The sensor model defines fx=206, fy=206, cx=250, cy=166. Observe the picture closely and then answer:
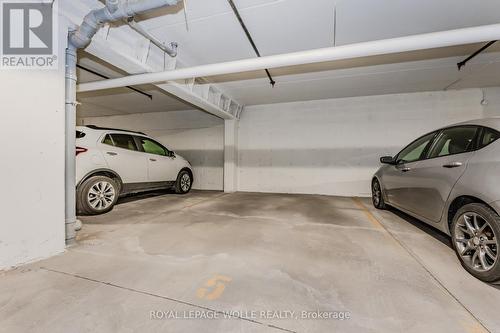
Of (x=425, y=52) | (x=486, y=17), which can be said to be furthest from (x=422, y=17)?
(x=425, y=52)

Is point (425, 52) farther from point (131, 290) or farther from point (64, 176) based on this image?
point (64, 176)

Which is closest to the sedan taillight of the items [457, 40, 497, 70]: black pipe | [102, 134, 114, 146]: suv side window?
[102, 134, 114, 146]: suv side window

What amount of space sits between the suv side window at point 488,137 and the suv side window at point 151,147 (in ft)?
17.2

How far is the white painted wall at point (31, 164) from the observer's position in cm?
178

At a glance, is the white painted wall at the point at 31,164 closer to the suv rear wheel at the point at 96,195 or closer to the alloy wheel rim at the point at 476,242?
the suv rear wheel at the point at 96,195

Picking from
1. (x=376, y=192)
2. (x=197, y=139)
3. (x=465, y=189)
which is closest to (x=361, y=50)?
(x=465, y=189)

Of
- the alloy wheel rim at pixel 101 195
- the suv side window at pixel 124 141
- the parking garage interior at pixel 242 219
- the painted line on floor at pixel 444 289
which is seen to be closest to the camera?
the painted line on floor at pixel 444 289

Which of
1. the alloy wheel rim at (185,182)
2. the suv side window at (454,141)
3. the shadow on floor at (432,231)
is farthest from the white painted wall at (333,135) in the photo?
the suv side window at (454,141)

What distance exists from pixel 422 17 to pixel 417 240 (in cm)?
273

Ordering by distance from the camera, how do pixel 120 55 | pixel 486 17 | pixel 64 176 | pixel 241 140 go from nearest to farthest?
pixel 64 176
pixel 486 17
pixel 120 55
pixel 241 140

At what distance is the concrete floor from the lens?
1241mm

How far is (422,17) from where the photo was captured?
8.25 ft

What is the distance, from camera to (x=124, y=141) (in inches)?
165

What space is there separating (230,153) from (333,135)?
10.1 ft
